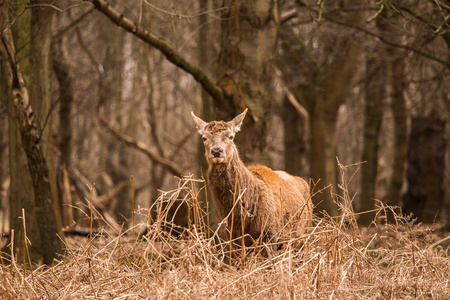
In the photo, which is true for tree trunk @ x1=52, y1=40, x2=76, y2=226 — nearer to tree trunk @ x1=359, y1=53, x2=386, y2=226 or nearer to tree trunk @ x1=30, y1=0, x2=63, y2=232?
tree trunk @ x1=30, y1=0, x2=63, y2=232

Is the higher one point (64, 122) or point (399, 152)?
point (64, 122)

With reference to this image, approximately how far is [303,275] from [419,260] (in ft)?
4.18

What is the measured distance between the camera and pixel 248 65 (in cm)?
885

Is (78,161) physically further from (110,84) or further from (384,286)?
(384,286)

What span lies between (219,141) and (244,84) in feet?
7.67

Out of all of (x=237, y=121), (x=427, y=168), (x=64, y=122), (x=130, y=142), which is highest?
(x=237, y=121)

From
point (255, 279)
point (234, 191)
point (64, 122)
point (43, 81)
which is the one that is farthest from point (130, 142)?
point (255, 279)

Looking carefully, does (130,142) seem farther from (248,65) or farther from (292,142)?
(248,65)

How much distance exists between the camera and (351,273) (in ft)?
16.5

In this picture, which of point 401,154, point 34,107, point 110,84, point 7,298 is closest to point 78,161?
point 110,84

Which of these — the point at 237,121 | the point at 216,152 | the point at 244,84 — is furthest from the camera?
the point at 244,84

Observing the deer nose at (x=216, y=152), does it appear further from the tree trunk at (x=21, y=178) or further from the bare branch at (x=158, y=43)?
the tree trunk at (x=21, y=178)

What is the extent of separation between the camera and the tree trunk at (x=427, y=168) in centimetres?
1509

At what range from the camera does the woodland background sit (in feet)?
25.2
